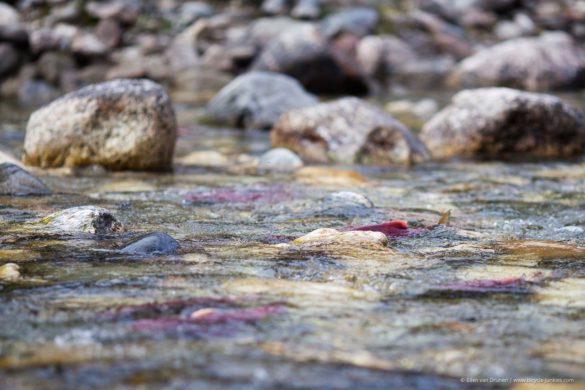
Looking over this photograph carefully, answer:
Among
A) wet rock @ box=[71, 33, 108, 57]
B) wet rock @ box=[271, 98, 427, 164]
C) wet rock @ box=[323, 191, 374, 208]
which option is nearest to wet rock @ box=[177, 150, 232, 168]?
wet rock @ box=[271, 98, 427, 164]

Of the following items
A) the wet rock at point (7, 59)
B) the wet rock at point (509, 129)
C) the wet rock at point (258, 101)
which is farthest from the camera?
the wet rock at point (7, 59)

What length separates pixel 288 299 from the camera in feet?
8.20

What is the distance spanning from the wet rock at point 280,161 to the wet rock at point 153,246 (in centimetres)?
293

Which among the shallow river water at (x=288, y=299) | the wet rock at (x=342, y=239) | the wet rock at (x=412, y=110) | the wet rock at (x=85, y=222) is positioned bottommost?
the shallow river water at (x=288, y=299)

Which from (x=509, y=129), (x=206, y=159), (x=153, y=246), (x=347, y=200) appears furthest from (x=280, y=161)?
(x=153, y=246)

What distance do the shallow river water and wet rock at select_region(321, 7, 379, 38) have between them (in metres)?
12.2

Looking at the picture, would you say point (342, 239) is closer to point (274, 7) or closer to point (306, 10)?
point (306, 10)

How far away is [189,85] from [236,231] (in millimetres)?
10308

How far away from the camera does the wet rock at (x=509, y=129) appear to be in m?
7.06

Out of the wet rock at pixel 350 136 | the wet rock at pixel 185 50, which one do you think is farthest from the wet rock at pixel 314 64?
the wet rock at pixel 350 136

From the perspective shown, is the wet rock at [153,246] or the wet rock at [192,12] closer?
the wet rock at [153,246]

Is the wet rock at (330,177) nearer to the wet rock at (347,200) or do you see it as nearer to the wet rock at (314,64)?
the wet rock at (347,200)

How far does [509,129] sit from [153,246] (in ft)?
15.4

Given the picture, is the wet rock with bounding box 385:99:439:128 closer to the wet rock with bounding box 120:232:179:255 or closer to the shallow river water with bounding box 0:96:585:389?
the shallow river water with bounding box 0:96:585:389
